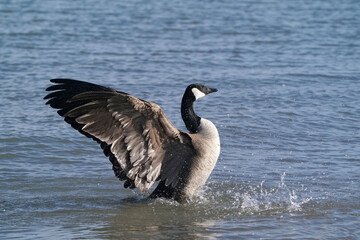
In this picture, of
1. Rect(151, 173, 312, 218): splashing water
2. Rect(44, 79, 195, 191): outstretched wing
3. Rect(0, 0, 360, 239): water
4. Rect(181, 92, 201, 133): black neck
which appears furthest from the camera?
Rect(181, 92, 201, 133): black neck

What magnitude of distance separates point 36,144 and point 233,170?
278 cm

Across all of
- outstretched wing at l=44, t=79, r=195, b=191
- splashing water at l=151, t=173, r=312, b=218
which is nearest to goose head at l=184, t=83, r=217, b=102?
outstretched wing at l=44, t=79, r=195, b=191

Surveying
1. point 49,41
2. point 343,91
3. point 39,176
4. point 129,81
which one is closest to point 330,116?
point 343,91

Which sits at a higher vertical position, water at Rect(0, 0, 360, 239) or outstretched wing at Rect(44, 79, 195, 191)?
outstretched wing at Rect(44, 79, 195, 191)

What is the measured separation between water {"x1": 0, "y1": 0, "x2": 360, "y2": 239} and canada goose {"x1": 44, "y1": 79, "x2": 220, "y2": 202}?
33cm

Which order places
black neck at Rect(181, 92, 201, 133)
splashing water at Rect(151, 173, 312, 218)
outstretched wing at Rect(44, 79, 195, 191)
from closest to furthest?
1. outstretched wing at Rect(44, 79, 195, 191)
2. splashing water at Rect(151, 173, 312, 218)
3. black neck at Rect(181, 92, 201, 133)

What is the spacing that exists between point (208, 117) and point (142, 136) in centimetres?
370

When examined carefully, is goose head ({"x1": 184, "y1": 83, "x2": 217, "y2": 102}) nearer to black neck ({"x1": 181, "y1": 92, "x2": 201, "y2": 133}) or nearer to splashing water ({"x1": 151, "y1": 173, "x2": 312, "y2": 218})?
black neck ({"x1": 181, "y1": 92, "x2": 201, "y2": 133})

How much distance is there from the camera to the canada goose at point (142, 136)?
581 centimetres

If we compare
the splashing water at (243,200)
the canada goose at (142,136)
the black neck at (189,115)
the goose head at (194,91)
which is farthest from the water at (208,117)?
the goose head at (194,91)

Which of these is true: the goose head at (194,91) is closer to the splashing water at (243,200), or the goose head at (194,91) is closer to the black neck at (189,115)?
the black neck at (189,115)

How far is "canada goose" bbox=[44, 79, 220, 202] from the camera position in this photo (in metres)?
5.81

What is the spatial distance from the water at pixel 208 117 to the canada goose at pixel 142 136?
33 centimetres

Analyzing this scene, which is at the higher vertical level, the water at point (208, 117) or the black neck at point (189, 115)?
the black neck at point (189, 115)
